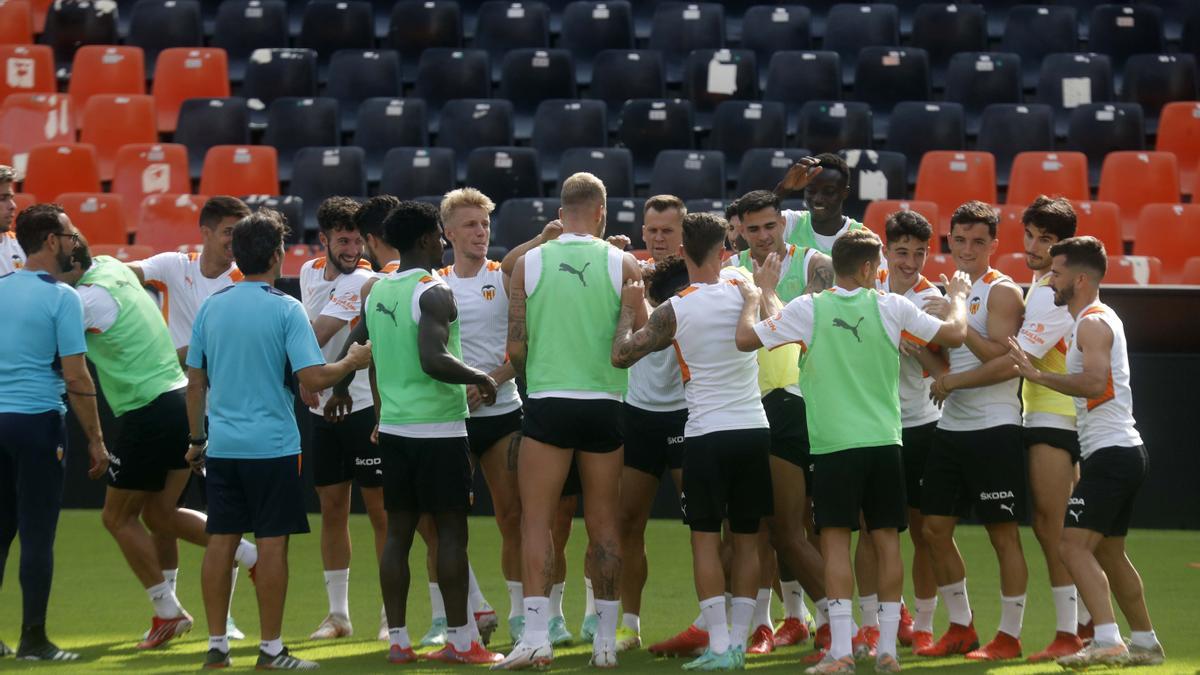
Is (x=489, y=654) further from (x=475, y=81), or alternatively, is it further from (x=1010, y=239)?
(x=475, y=81)

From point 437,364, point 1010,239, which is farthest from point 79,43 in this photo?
point 437,364

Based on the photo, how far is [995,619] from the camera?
7.77 meters

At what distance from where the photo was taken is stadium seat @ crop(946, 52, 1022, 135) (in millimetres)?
13453

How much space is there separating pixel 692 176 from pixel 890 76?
92.2 inches

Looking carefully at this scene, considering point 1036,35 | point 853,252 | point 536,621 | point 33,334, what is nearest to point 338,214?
point 33,334

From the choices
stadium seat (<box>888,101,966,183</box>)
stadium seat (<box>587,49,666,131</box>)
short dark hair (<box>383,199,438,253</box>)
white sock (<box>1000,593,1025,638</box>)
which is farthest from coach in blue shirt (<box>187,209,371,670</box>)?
stadium seat (<box>888,101,966,183</box>)

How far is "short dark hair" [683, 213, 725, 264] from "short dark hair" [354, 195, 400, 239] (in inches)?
55.3

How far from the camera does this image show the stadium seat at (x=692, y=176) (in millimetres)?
12328

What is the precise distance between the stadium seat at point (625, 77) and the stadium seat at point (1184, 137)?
4206 mm

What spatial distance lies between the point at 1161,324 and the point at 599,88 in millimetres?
5608

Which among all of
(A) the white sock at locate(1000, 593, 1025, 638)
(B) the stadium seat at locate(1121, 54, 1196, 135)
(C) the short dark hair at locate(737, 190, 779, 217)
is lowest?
(A) the white sock at locate(1000, 593, 1025, 638)

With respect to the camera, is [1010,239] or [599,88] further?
[599,88]

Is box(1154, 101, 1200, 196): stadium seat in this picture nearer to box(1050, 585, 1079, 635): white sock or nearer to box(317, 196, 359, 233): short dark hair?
box(1050, 585, 1079, 635): white sock

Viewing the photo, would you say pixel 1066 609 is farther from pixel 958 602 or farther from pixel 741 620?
pixel 741 620
